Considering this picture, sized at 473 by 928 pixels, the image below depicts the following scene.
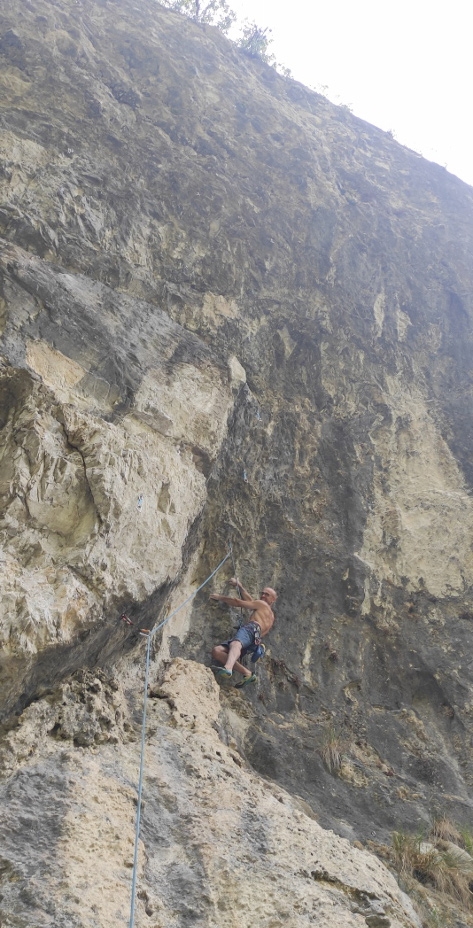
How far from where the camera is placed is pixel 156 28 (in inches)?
561

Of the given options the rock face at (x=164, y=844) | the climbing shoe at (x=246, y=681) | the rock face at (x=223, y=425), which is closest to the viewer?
the rock face at (x=164, y=844)

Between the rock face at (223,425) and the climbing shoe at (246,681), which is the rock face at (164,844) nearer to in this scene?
the rock face at (223,425)

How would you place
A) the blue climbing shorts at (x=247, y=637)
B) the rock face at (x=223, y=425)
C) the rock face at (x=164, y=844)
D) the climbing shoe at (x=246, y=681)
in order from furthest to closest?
the blue climbing shorts at (x=247, y=637), the climbing shoe at (x=246, y=681), the rock face at (x=223, y=425), the rock face at (x=164, y=844)

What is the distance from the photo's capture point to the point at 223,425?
767 cm

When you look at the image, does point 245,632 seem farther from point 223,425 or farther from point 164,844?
point 164,844

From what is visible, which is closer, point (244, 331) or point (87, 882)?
point (87, 882)

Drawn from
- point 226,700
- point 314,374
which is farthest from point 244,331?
point 226,700

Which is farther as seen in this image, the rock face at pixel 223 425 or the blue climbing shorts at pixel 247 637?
the blue climbing shorts at pixel 247 637

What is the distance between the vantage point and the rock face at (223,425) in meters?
5.16

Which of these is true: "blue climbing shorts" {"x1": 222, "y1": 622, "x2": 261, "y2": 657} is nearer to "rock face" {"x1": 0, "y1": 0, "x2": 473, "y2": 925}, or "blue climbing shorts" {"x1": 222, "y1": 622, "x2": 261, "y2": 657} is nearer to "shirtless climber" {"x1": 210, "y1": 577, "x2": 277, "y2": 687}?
"shirtless climber" {"x1": 210, "y1": 577, "x2": 277, "y2": 687}

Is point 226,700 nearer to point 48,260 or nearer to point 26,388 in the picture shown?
point 26,388

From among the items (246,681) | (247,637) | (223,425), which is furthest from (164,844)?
(223,425)

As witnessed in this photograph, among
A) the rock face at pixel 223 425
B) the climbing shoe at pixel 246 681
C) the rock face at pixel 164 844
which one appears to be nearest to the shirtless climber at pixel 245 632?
the climbing shoe at pixel 246 681

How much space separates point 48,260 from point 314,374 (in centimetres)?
443
